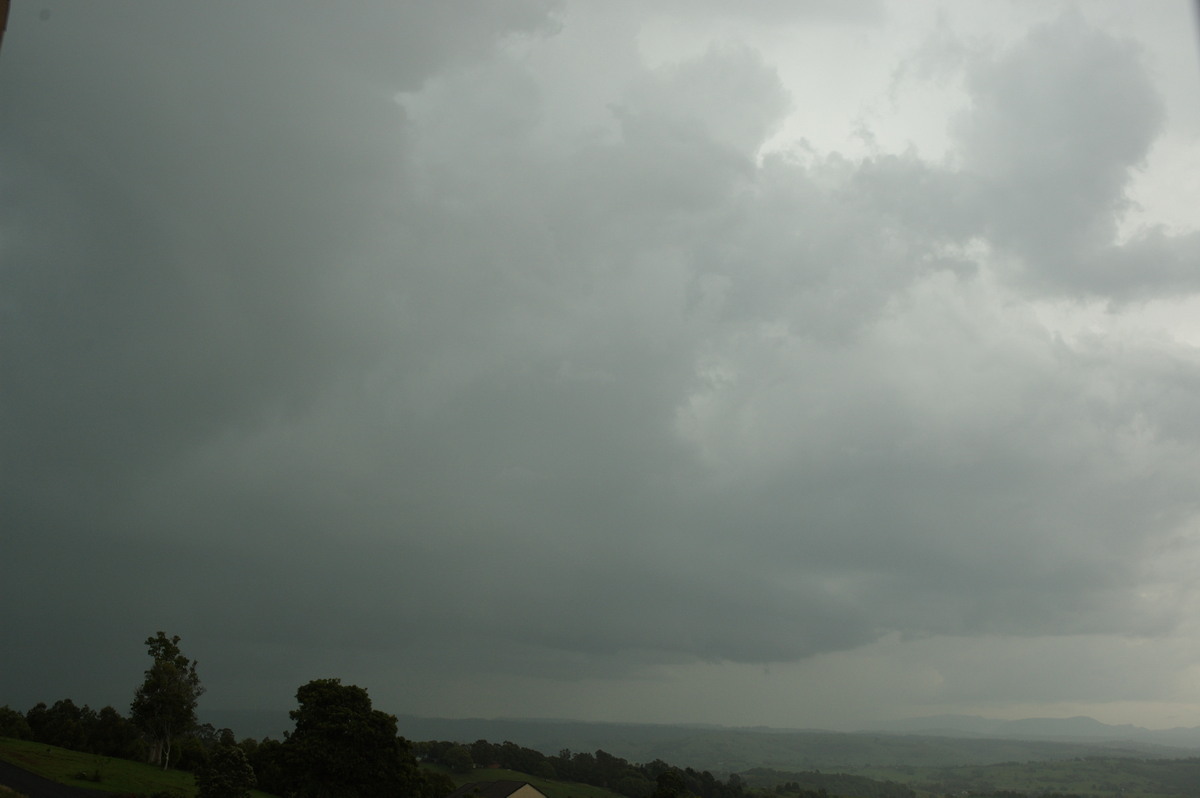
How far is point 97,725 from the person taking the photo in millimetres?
108500

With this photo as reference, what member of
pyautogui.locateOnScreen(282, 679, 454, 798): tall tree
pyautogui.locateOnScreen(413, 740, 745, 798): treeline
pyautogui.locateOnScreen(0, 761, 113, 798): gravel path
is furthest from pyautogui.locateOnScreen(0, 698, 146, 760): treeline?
pyautogui.locateOnScreen(413, 740, 745, 798): treeline

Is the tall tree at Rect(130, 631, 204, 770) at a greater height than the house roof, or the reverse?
the tall tree at Rect(130, 631, 204, 770)

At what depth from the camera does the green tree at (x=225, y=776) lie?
5216cm

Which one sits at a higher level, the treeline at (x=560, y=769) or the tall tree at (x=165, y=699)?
the tall tree at (x=165, y=699)

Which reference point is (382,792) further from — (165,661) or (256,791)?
(165,661)

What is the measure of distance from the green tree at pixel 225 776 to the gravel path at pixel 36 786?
15.3 meters

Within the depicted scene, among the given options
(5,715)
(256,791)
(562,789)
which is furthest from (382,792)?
(562,789)

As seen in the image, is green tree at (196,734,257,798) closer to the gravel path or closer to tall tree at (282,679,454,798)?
tall tree at (282,679,454,798)

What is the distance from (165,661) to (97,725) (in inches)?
1041

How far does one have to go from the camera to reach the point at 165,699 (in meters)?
93.2

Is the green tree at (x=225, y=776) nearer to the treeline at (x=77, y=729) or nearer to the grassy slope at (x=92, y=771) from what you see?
the grassy slope at (x=92, y=771)

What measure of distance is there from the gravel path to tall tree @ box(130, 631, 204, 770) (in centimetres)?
2727

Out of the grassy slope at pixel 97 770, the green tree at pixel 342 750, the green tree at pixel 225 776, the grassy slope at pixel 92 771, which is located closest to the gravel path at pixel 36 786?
the grassy slope at pixel 92 771

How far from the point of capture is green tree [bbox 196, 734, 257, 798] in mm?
52156
